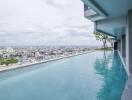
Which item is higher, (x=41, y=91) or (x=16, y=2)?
(x=16, y=2)

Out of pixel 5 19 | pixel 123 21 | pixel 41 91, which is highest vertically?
pixel 5 19

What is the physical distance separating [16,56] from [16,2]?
9.77 ft

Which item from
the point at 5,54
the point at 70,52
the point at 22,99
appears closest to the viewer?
the point at 22,99

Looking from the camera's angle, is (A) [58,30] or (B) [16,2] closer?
(B) [16,2]

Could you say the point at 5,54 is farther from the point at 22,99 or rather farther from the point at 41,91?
the point at 22,99

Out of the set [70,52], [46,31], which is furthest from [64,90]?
[46,31]

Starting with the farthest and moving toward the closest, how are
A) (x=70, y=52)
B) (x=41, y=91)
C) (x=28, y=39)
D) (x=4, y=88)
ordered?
(x=28, y=39) < (x=70, y=52) < (x=4, y=88) < (x=41, y=91)

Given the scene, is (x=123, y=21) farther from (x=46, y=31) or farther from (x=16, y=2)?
(x=46, y=31)

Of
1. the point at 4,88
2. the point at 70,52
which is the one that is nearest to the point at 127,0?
the point at 4,88

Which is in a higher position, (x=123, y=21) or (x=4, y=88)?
(x=123, y=21)

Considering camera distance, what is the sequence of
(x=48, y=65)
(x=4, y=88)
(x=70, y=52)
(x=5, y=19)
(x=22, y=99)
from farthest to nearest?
(x=70, y=52), (x=5, y=19), (x=48, y=65), (x=4, y=88), (x=22, y=99)

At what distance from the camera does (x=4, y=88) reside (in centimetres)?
Result: 547

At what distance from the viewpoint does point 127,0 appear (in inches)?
201

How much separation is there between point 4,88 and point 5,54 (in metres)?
2.68
